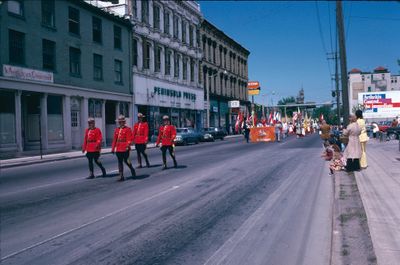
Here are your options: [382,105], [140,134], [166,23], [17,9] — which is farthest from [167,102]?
[382,105]

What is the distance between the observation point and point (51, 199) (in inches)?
348

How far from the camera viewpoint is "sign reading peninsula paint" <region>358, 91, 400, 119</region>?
62344 millimetres

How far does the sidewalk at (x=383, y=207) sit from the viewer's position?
471 cm

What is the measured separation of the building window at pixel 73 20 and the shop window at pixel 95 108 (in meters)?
5.01

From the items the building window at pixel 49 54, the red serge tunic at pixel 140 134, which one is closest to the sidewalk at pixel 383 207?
A: the red serge tunic at pixel 140 134

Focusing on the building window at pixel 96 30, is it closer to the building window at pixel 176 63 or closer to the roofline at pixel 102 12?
the roofline at pixel 102 12

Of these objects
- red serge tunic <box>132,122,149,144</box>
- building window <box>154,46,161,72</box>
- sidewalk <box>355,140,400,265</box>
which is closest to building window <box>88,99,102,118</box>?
building window <box>154,46,161,72</box>

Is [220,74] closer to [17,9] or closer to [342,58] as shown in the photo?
[17,9]

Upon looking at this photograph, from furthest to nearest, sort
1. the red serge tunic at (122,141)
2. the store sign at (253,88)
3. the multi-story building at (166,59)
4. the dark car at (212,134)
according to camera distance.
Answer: the store sign at (253,88), the dark car at (212,134), the multi-story building at (166,59), the red serge tunic at (122,141)

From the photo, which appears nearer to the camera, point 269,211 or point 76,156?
point 269,211

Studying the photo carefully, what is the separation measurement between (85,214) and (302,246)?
3984 mm

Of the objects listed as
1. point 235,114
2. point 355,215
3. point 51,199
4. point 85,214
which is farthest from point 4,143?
point 235,114

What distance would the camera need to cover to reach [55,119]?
2553 cm

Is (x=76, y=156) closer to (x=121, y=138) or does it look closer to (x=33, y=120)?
(x=33, y=120)
